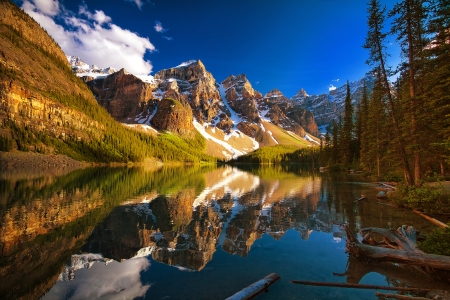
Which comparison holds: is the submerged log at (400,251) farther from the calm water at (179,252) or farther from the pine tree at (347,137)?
the pine tree at (347,137)

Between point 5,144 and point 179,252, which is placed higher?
point 5,144

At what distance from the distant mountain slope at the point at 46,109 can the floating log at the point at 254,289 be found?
326 ft

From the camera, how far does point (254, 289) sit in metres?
5.92

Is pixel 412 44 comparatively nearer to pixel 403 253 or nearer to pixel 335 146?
pixel 403 253

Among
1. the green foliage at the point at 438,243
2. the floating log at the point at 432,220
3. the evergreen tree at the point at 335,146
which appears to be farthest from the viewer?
the evergreen tree at the point at 335,146

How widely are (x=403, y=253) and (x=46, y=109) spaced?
455ft

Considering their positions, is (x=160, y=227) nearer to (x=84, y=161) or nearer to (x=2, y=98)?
(x=84, y=161)

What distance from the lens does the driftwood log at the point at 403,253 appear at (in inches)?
265

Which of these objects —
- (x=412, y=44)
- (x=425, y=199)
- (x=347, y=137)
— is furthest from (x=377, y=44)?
(x=347, y=137)

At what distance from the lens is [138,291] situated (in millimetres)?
6738

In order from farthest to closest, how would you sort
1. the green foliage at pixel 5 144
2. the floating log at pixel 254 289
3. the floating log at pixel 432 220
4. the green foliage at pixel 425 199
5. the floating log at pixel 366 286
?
the green foliage at pixel 5 144, the green foliage at pixel 425 199, the floating log at pixel 432 220, the floating log at pixel 366 286, the floating log at pixel 254 289

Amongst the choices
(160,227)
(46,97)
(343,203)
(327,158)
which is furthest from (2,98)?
(327,158)

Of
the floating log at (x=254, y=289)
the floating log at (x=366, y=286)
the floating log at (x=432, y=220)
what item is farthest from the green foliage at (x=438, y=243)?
the floating log at (x=254, y=289)

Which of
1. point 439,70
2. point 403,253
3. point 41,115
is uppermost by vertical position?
point 41,115
